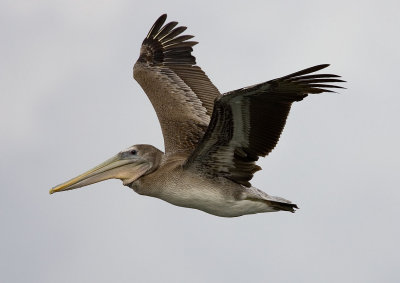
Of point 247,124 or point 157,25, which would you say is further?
point 157,25

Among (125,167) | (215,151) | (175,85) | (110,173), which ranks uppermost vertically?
(175,85)

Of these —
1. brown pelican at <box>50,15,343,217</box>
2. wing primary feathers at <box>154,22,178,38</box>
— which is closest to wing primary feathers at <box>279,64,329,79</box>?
brown pelican at <box>50,15,343,217</box>

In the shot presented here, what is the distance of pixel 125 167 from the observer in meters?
14.1

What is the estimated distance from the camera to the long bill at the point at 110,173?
46.0 feet

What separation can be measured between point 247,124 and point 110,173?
2.42 meters

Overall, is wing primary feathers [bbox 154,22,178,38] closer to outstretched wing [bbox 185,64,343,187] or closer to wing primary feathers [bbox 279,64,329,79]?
outstretched wing [bbox 185,64,343,187]

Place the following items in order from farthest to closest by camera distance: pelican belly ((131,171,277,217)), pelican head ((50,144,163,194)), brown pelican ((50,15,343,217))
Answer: pelican head ((50,144,163,194)), pelican belly ((131,171,277,217)), brown pelican ((50,15,343,217))

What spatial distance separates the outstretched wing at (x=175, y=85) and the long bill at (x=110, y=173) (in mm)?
801

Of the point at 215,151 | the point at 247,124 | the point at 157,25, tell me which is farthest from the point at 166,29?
the point at 247,124

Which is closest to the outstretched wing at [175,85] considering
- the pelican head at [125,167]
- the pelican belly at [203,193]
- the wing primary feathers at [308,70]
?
the pelican head at [125,167]

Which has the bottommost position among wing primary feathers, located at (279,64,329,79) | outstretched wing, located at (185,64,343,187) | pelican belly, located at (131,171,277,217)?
pelican belly, located at (131,171,277,217)

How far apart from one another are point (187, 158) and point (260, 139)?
1.10 metres

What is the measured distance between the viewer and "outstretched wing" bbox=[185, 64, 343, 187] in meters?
12.0

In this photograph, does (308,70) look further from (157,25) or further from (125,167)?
(157,25)
